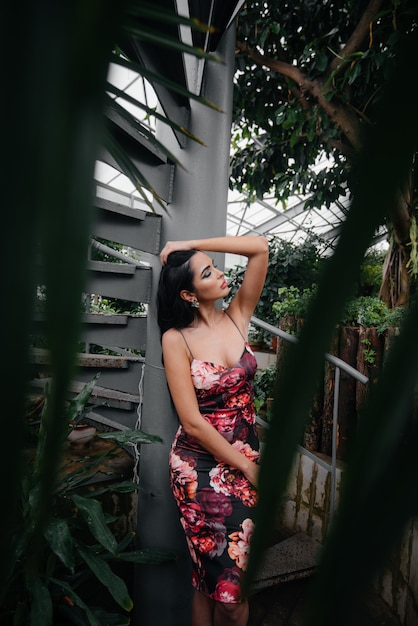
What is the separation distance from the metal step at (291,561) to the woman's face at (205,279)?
149 cm

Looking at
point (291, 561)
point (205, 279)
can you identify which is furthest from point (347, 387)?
point (205, 279)

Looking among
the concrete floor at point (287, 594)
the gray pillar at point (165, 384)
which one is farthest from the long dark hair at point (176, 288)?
the concrete floor at point (287, 594)

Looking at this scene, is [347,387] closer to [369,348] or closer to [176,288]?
[369,348]

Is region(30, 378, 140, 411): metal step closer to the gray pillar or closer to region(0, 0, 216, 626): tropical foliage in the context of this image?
the gray pillar

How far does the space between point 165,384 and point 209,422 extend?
0.33m

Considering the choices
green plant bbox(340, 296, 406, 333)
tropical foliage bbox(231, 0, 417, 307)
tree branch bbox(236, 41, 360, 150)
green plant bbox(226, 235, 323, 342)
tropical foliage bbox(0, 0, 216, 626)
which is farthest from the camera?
green plant bbox(226, 235, 323, 342)

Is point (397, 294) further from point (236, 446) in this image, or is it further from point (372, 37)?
point (236, 446)

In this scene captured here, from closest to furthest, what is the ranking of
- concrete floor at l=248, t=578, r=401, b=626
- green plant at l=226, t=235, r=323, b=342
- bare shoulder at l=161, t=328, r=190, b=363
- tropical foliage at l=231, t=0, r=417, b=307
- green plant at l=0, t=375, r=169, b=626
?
green plant at l=0, t=375, r=169, b=626 < bare shoulder at l=161, t=328, r=190, b=363 < concrete floor at l=248, t=578, r=401, b=626 < tropical foliage at l=231, t=0, r=417, b=307 < green plant at l=226, t=235, r=323, b=342

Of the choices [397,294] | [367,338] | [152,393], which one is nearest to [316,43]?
[367,338]

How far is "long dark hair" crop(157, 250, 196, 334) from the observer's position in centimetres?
167

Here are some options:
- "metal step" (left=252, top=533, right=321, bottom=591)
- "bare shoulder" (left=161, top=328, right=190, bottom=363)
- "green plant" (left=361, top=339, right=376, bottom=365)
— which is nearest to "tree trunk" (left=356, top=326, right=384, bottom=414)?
"green plant" (left=361, top=339, right=376, bottom=365)

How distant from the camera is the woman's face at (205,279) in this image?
166cm

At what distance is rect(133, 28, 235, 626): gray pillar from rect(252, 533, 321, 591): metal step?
586 millimetres

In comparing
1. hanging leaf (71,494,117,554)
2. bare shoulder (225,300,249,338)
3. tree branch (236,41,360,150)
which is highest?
tree branch (236,41,360,150)
